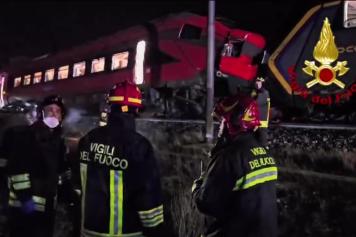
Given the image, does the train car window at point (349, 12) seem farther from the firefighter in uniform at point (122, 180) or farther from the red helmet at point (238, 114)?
the firefighter in uniform at point (122, 180)

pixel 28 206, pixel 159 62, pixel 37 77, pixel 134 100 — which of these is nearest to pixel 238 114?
pixel 134 100

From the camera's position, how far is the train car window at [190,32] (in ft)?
39.6

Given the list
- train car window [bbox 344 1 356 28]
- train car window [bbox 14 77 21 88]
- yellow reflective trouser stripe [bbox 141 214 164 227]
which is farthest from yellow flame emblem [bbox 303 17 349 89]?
train car window [bbox 14 77 21 88]

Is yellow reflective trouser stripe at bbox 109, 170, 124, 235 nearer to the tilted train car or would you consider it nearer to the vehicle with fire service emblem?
the vehicle with fire service emblem

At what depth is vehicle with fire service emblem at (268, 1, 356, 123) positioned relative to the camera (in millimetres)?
9094

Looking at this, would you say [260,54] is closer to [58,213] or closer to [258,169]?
[58,213]

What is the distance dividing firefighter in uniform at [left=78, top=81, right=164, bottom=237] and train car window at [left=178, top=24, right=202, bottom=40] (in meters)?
9.51

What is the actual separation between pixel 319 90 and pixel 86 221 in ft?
25.4

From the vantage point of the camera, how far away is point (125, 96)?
277cm

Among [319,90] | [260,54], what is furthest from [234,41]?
[319,90]

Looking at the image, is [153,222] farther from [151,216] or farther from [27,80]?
[27,80]

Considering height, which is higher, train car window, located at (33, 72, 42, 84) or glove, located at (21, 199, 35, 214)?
train car window, located at (33, 72, 42, 84)

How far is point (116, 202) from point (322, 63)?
7.69 m

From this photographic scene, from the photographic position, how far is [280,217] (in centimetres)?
601
